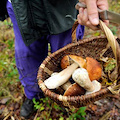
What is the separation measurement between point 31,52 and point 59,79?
0.53 metres

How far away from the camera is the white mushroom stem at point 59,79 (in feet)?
3.49

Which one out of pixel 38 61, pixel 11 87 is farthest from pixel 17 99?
pixel 38 61

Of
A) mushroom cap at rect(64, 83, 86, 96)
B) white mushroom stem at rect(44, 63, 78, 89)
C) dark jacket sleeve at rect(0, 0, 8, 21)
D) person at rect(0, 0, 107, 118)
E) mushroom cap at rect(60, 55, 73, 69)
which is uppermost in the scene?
dark jacket sleeve at rect(0, 0, 8, 21)

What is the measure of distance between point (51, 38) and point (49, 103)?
93cm

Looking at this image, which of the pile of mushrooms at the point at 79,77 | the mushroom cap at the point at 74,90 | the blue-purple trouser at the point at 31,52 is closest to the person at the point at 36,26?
the blue-purple trouser at the point at 31,52

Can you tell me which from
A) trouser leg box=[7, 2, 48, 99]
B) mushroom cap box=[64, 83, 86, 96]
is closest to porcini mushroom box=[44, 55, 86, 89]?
mushroom cap box=[64, 83, 86, 96]

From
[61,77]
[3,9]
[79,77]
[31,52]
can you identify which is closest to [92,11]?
[79,77]

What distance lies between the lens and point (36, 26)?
1.30m

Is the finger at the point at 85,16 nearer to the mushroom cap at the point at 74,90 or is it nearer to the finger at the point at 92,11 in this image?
the finger at the point at 92,11

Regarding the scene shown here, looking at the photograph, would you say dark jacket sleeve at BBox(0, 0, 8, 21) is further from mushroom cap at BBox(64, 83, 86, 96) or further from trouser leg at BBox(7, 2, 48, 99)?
mushroom cap at BBox(64, 83, 86, 96)

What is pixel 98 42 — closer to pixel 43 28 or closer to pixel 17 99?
pixel 43 28

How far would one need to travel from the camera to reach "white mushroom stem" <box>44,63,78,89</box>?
107 cm

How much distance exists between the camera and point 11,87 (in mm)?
2027

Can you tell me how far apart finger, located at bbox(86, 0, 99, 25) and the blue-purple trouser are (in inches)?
19.8
